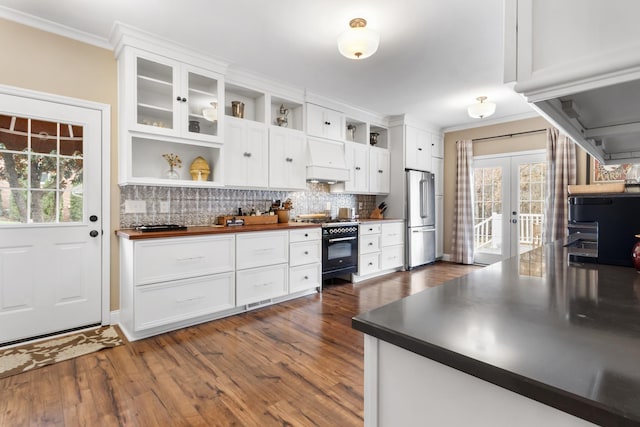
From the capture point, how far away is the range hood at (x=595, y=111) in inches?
31.8

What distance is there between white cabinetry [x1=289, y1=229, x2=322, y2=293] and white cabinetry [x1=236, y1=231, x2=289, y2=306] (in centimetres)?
9

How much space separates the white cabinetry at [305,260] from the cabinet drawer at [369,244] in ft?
2.76

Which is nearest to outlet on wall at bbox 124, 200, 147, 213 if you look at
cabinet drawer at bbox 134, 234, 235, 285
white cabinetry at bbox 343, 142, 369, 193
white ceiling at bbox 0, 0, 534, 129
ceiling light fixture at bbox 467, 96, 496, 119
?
cabinet drawer at bbox 134, 234, 235, 285

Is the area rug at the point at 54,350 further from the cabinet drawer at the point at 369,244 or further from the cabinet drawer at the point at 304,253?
the cabinet drawer at the point at 369,244

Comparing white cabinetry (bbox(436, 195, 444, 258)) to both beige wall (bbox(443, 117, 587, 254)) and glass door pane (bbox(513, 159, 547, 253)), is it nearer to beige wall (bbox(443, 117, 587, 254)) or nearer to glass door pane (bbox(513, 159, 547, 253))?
beige wall (bbox(443, 117, 587, 254))

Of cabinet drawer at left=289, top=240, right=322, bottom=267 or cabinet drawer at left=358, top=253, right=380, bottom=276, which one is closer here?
cabinet drawer at left=289, top=240, right=322, bottom=267

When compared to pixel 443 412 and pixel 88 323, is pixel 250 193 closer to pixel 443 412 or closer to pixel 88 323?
pixel 88 323

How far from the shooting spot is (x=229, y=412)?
1.73 m

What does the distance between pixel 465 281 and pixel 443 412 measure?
0.51 meters

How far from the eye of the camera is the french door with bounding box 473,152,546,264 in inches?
204

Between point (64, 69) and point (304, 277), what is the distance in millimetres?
3043

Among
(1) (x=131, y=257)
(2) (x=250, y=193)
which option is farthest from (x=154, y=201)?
(2) (x=250, y=193)

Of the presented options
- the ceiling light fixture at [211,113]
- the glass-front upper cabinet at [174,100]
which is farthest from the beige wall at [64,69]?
the ceiling light fixture at [211,113]

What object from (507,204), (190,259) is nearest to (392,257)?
(507,204)
